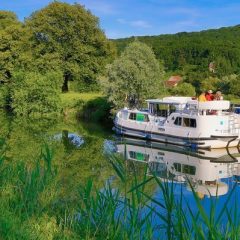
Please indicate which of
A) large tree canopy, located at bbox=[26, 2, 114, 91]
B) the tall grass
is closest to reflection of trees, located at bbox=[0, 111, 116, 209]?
the tall grass

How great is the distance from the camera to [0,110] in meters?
43.3

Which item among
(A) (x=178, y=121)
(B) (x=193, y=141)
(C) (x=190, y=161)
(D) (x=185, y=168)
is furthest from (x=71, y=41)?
(D) (x=185, y=168)

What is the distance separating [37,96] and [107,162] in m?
24.1

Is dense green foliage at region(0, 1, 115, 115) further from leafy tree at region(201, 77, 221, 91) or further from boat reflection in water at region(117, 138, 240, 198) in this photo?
boat reflection in water at region(117, 138, 240, 198)

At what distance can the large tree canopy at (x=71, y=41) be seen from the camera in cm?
4675

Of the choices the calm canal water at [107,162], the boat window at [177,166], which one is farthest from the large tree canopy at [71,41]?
the boat window at [177,166]

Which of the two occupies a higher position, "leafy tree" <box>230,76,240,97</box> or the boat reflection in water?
"leafy tree" <box>230,76,240,97</box>

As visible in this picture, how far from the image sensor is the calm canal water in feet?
46.6

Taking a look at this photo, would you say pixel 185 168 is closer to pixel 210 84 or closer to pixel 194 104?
pixel 194 104

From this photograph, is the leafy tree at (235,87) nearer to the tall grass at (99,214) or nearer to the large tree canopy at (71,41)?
the large tree canopy at (71,41)

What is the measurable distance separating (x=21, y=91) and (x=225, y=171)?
2533 centimetres

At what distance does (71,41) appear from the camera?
1847 inches

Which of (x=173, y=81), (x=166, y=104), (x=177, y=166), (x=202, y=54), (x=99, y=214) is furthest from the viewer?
(x=202, y=54)

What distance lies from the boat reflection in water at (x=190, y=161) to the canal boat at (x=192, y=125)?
Result: 54cm
